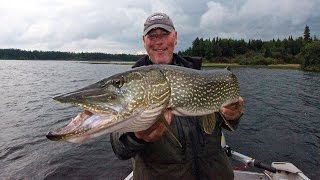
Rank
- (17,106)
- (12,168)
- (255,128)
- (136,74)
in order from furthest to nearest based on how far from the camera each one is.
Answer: (17,106)
(255,128)
(12,168)
(136,74)

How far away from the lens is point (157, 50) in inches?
172

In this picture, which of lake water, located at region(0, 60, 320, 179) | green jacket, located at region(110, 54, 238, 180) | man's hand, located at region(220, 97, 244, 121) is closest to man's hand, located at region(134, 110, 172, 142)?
green jacket, located at region(110, 54, 238, 180)

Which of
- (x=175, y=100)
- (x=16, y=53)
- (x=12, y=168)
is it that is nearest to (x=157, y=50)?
(x=175, y=100)

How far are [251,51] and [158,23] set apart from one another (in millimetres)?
118592

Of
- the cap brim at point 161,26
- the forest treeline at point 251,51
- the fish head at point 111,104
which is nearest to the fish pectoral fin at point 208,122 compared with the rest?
the fish head at point 111,104

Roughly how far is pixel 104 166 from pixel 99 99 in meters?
8.20

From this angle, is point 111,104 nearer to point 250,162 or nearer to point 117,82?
point 117,82

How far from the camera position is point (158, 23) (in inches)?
164

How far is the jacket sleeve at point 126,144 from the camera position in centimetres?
329

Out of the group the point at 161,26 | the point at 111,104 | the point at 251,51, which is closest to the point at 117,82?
the point at 111,104

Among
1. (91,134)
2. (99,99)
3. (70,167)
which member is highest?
(99,99)

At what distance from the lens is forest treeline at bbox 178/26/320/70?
328 ft

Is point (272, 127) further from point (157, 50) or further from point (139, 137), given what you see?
point (139, 137)

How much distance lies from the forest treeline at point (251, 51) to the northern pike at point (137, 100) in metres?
92.9
